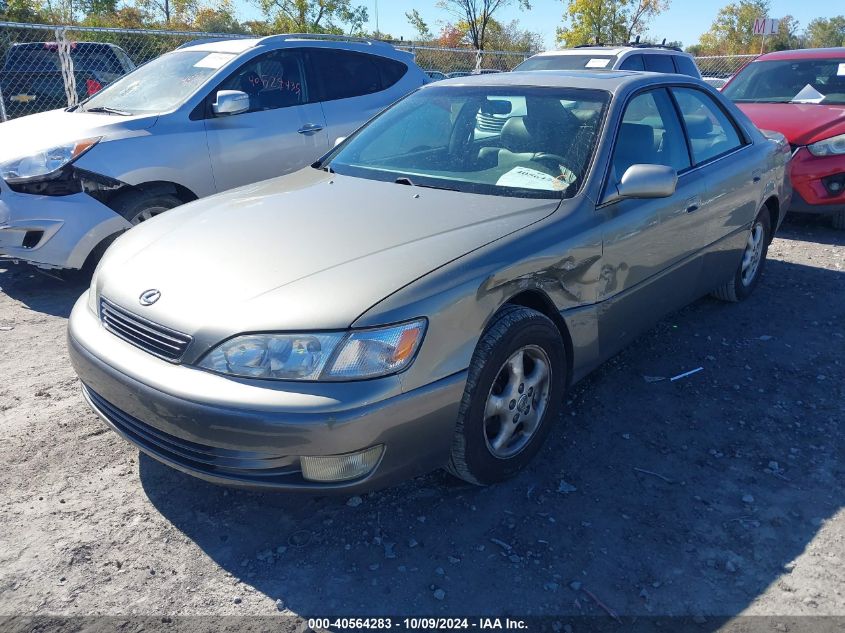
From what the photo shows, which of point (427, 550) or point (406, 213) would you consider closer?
point (427, 550)

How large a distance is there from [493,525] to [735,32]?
5515 cm

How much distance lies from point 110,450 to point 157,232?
1015 mm

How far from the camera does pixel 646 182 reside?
311cm

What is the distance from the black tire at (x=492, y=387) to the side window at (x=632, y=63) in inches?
281

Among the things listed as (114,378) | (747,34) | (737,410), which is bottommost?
(737,410)

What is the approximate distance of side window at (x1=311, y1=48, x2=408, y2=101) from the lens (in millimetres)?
6398

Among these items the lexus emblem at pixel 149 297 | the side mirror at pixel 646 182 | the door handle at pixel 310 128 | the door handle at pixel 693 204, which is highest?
the door handle at pixel 310 128

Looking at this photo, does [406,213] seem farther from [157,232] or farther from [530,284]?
[157,232]

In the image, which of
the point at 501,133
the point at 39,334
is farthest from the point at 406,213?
the point at 39,334

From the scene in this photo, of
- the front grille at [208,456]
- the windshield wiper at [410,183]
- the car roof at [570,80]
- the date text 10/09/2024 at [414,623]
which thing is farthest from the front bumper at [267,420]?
the car roof at [570,80]

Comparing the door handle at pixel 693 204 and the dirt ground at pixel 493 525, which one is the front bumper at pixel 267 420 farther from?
the door handle at pixel 693 204

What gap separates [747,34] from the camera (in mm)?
47875

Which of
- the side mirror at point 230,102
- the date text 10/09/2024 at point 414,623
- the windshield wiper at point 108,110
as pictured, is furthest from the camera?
the windshield wiper at point 108,110

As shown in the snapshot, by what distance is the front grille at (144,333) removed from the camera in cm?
241
